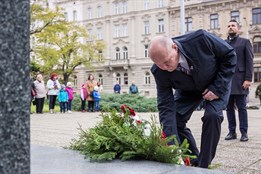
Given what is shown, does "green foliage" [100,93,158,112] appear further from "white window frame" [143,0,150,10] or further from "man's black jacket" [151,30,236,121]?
"white window frame" [143,0,150,10]

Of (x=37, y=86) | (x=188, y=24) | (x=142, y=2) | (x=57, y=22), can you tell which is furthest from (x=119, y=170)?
(x=142, y=2)

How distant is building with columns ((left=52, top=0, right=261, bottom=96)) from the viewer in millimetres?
36938

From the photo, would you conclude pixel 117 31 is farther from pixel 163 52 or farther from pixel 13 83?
pixel 13 83

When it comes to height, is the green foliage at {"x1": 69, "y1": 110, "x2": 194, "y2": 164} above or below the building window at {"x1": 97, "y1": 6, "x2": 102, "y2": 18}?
below

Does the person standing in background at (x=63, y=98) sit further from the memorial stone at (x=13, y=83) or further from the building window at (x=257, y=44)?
the building window at (x=257, y=44)

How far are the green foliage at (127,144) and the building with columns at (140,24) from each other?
35200 millimetres

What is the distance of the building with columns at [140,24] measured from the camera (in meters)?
36.9

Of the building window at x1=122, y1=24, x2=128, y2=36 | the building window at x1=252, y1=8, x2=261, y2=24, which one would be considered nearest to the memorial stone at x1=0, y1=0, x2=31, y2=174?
the building window at x1=252, y1=8, x2=261, y2=24

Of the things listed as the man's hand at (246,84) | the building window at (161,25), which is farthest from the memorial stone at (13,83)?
the building window at (161,25)

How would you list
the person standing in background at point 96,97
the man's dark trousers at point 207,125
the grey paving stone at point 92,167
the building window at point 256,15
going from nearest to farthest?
the grey paving stone at point 92,167 < the man's dark trousers at point 207,125 < the person standing in background at point 96,97 < the building window at point 256,15

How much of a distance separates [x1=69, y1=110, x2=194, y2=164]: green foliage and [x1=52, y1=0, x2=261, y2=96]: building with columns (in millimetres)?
35200

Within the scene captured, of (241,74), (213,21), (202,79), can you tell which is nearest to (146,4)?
(213,21)

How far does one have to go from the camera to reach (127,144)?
7.59ft

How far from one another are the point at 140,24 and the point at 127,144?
42521mm
